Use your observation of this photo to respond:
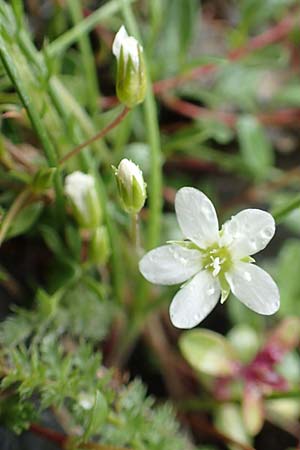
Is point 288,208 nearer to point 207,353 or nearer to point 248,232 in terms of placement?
point 248,232

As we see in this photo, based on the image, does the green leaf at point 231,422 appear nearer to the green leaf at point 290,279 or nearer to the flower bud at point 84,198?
the green leaf at point 290,279

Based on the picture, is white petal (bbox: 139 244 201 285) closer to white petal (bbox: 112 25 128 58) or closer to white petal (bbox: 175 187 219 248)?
white petal (bbox: 175 187 219 248)

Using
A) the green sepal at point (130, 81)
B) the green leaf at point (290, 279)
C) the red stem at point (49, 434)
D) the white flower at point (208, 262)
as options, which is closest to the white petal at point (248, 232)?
the white flower at point (208, 262)

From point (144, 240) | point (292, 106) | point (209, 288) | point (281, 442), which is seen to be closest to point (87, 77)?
point (144, 240)

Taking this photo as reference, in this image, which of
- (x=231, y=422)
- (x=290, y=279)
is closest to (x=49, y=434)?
(x=231, y=422)

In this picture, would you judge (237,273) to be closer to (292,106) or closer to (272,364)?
(272,364)
